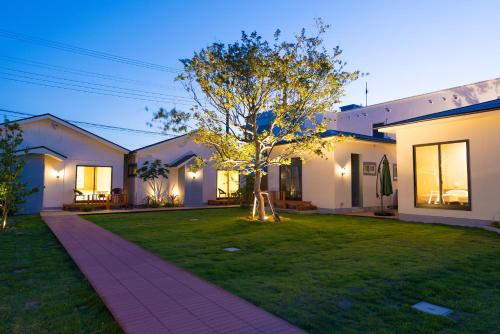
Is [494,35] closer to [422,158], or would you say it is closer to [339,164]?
[422,158]

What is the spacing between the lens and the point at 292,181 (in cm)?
1582

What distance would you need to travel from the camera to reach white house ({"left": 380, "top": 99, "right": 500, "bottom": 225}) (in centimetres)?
901

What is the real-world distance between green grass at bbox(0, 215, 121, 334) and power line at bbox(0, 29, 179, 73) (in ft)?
48.4

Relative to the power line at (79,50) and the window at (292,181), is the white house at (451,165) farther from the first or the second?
the power line at (79,50)

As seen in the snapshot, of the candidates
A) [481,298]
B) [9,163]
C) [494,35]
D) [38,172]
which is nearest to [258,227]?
[481,298]

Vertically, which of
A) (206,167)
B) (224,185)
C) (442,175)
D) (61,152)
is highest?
(61,152)

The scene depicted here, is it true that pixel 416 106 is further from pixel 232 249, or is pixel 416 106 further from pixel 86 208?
pixel 86 208

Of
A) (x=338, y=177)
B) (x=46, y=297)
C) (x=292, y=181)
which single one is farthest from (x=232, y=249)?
(x=292, y=181)

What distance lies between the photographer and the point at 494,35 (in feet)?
43.3

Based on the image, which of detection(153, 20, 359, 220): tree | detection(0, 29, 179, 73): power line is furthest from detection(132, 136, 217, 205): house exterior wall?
detection(153, 20, 359, 220): tree

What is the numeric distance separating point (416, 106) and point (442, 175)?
41.4ft

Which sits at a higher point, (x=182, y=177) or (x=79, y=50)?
(x=79, y=50)

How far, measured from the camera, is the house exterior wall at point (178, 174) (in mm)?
17703

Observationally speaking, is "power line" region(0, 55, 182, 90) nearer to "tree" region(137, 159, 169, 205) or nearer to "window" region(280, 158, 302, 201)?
"tree" region(137, 159, 169, 205)
